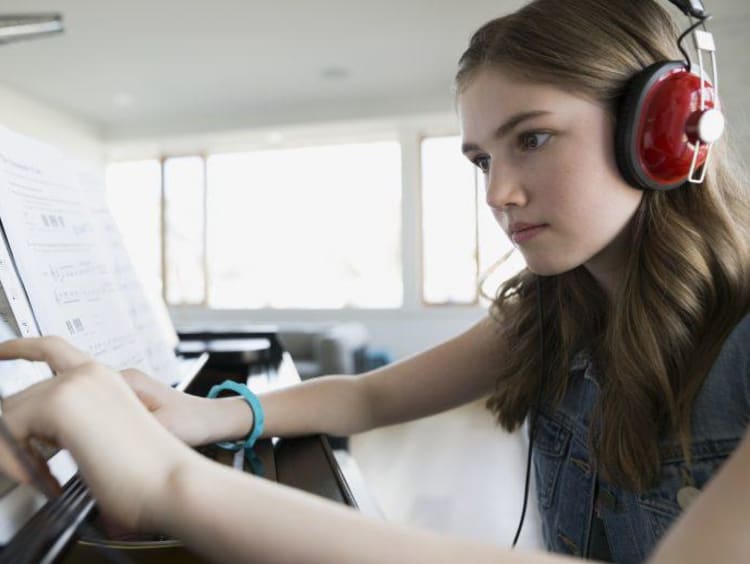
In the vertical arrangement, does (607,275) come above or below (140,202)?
below

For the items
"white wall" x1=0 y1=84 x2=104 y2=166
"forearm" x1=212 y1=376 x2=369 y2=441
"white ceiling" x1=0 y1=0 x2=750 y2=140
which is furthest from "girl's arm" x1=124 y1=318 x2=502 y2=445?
"white wall" x1=0 y1=84 x2=104 y2=166

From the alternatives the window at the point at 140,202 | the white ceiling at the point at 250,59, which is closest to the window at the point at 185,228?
the window at the point at 140,202

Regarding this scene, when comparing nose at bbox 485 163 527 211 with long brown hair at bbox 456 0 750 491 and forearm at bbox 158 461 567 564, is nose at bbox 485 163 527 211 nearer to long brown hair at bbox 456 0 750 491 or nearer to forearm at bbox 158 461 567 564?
long brown hair at bbox 456 0 750 491

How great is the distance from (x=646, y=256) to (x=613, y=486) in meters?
0.30

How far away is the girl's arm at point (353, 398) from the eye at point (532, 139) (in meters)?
0.37

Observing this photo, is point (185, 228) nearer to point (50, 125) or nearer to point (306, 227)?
point (306, 227)

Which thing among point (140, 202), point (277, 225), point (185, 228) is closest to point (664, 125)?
point (277, 225)

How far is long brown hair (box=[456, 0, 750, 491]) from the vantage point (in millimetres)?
647

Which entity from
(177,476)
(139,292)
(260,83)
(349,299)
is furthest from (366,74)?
(177,476)

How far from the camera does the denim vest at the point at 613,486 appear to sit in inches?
24.2

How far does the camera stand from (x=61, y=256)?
2.16 feet

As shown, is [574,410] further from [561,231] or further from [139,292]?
[139,292]

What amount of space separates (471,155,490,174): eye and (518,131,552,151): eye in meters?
0.07

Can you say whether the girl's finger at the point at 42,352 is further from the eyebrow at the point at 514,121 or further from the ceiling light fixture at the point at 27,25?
the ceiling light fixture at the point at 27,25
